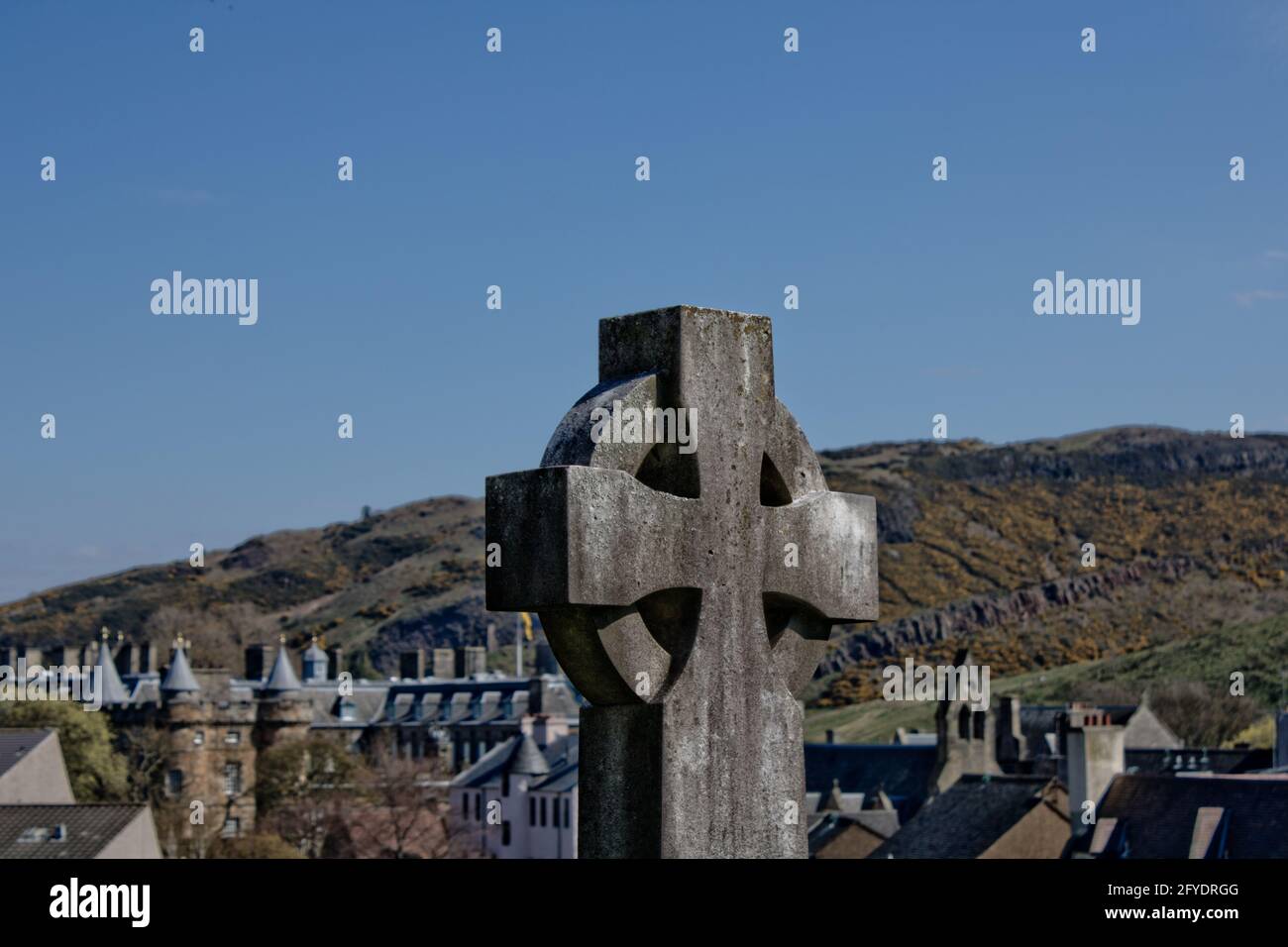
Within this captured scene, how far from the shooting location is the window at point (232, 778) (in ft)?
407

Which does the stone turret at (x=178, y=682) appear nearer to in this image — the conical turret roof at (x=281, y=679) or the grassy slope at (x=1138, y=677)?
the conical turret roof at (x=281, y=679)

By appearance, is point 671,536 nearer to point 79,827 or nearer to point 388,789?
point 79,827

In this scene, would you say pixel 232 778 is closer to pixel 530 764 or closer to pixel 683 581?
pixel 530 764

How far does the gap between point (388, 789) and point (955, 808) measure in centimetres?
3948

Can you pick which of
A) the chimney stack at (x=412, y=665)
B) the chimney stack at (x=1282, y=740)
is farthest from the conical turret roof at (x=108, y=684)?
the chimney stack at (x=1282, y=740)

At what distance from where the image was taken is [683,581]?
24.7 ft

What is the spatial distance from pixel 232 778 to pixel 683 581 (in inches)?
4824

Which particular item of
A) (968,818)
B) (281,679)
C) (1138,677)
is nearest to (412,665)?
(281,679)

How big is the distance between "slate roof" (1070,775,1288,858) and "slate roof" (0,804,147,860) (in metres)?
29.3
